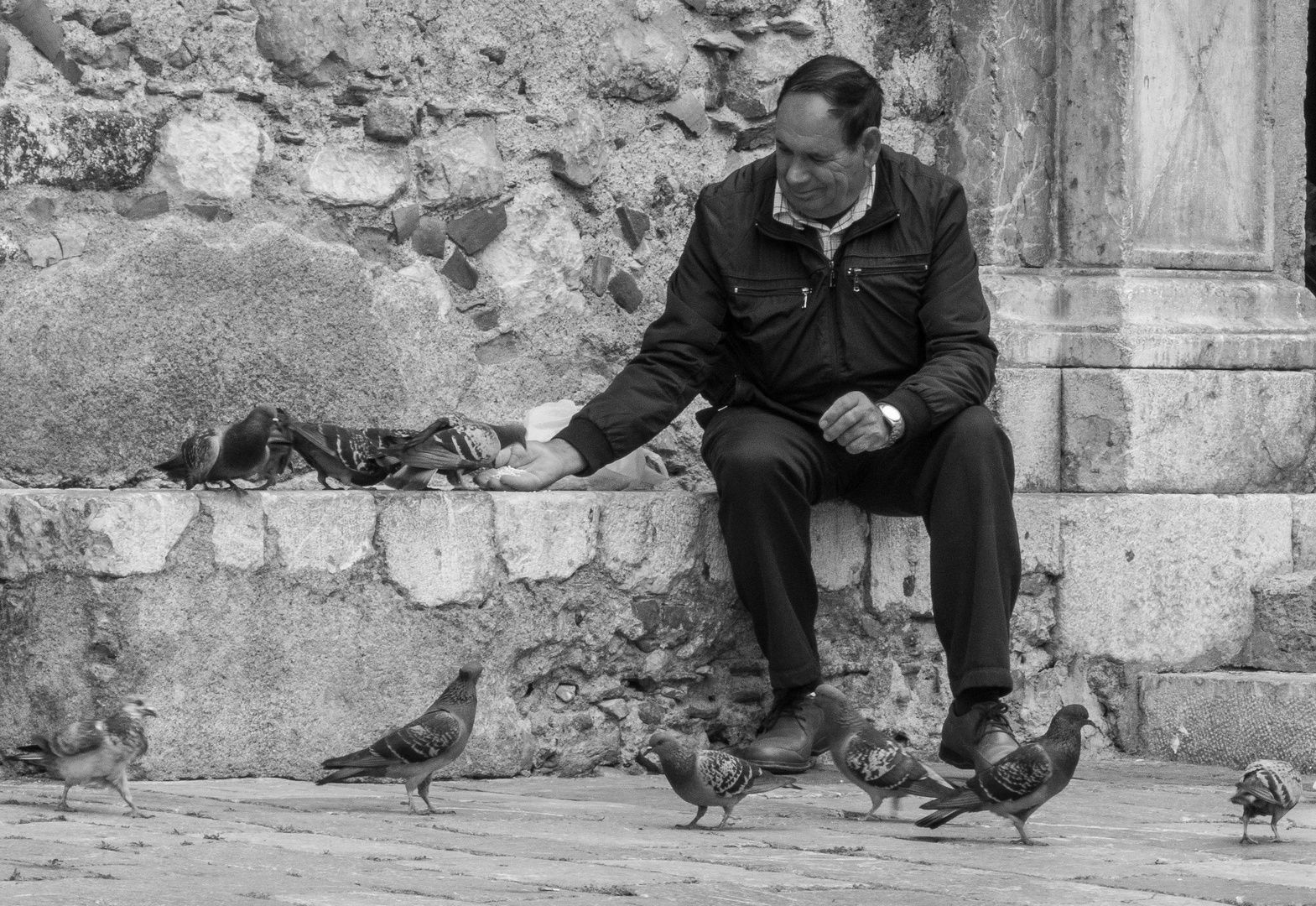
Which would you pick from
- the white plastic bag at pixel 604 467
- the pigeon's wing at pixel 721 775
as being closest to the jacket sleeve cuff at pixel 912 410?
the white plastic bag at pixel 604 467

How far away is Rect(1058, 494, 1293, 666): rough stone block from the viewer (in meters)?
5.45

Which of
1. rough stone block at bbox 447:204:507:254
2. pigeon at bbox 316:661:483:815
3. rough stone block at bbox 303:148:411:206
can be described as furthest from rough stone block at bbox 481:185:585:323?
pigeon at bbox 316:661:483:815

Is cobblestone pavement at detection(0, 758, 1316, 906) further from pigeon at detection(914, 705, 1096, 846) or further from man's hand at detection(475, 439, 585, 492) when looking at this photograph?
man's hand at detection(475, 439, 585, 492)

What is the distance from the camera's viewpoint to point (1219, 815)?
4.27 m

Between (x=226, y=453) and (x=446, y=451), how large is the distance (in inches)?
22.5

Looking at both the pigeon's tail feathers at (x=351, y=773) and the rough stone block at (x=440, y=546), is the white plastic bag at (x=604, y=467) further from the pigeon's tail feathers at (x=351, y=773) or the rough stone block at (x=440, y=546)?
the pigeon's tail feathers at (x=351, y=773)

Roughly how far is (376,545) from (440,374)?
0.74 meters

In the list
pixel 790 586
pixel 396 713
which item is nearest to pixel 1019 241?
pixel 790 586

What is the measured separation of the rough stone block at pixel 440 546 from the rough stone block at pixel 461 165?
3.08ft

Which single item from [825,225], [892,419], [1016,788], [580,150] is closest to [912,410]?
[892,419]

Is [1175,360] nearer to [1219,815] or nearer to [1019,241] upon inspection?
[1019,241]

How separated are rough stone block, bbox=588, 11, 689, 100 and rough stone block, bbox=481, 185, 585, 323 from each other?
1.22 feet

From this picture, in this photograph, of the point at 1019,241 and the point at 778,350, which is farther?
the point at 1019,241

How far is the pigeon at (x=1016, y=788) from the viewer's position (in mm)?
3838
